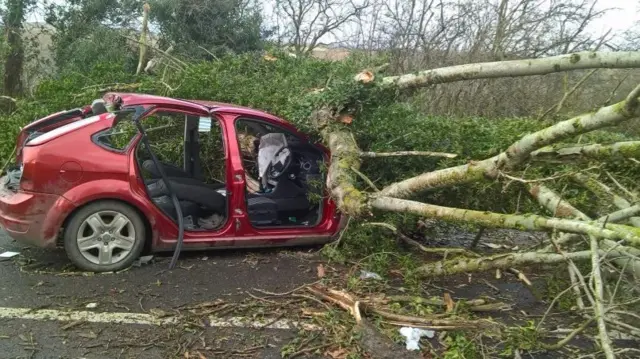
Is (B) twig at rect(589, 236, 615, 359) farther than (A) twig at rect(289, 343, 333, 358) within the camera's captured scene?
No

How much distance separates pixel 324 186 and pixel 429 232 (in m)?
1.37

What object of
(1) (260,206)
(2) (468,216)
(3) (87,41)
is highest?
(3) (87,41)

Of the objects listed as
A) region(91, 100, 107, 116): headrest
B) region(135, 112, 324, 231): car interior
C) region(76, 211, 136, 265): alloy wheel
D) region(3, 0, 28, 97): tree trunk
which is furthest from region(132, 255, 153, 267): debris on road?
region(3, 0, 28, 97): tree trunk

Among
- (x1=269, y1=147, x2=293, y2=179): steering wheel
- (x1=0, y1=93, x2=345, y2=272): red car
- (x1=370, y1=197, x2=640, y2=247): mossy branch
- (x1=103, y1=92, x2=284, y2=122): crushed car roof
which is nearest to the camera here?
(x1=370, y1=197, x2=640, y2=247): mossy branch

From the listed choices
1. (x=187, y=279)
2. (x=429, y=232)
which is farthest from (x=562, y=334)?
(x=187, y=279)

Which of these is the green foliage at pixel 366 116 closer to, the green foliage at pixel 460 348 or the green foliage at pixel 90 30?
the green foliage at pixel 460 348

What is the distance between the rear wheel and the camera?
4.61 metres

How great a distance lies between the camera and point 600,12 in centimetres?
1466

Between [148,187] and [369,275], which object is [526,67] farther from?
[148,187]

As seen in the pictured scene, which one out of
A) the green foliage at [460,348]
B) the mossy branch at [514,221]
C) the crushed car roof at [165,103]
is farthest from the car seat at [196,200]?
the green foliage at [460,348]

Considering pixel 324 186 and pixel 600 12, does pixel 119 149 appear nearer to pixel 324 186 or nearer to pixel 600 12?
pixel 324 186

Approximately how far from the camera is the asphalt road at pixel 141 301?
3479mm

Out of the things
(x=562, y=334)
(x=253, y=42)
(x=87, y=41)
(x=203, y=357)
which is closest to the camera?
(x=203, y=357)

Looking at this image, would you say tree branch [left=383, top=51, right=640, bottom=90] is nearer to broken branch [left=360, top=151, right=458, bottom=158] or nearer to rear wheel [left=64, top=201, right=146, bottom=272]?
broken branch [left=360, top=151, right=458, bottom=158]
